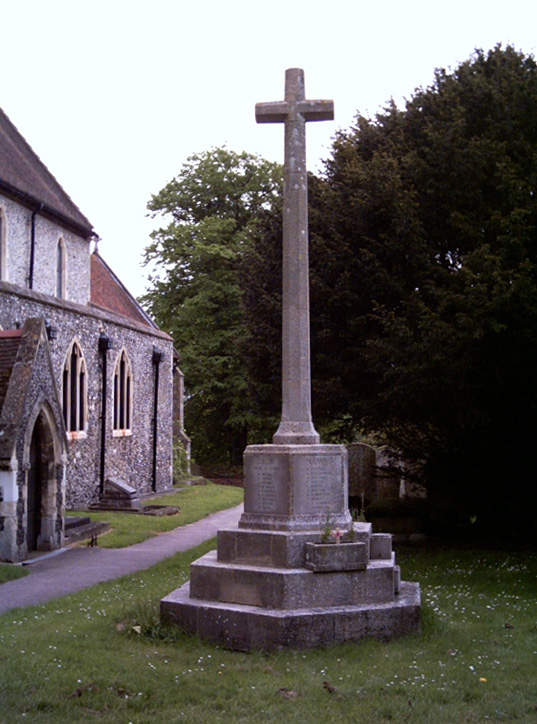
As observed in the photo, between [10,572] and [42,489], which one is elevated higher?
[42,489]

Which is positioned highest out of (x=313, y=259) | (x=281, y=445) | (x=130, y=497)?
(x=313, y=259)

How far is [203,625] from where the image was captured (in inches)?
284

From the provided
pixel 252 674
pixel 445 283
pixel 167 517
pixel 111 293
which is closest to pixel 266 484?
pixel 252 674

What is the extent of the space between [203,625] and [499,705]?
9.17 ft

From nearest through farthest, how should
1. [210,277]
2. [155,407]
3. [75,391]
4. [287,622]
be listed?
1. [287,622]
2. [75,391]
3. [155,407]
4. [210,277]

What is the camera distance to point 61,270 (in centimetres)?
2334

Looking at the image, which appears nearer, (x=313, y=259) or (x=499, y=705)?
(x=499, y=705)

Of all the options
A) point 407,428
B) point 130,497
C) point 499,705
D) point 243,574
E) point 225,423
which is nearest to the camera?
point 499,705

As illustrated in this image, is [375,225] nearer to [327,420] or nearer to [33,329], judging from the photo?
[327,420]

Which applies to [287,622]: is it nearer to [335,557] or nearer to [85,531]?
[335,557]

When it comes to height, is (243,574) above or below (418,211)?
below

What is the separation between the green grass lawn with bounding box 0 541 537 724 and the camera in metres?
5.30

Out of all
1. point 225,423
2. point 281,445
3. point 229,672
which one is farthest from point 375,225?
point 225,423

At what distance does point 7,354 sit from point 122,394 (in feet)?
40.3
